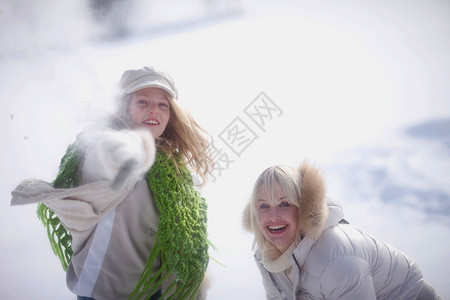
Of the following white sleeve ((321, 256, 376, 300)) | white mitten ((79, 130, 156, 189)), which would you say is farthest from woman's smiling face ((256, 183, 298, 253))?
white mitten ((79, 130, 156, 189))

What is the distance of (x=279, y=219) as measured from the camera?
1419 millimetres

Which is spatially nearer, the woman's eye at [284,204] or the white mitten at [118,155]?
the white mitten at [118,155]

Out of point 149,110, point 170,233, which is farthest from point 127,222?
point 149,110

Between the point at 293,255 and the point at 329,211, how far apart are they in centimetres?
23

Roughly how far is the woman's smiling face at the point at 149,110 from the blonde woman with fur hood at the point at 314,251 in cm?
49

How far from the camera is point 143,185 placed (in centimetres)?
123

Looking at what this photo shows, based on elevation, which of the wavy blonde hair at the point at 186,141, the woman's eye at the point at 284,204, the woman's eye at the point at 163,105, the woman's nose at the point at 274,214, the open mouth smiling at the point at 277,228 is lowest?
the open mouth smiling at the point at 277,228

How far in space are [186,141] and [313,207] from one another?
0.58 m

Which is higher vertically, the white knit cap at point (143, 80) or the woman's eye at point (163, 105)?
the white knit cap at point (143, 80)

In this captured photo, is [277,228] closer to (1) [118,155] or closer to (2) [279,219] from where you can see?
(2) [279,219]

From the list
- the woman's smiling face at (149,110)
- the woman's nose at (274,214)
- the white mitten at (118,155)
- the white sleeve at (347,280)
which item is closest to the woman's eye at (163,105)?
the woman's smiling face at (149,110)

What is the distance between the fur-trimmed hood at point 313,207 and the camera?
133cm

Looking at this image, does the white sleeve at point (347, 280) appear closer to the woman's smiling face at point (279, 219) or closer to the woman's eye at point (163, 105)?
the woman's smiling face at point (279, 219)

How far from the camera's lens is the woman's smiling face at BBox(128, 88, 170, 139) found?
4.38 feet
